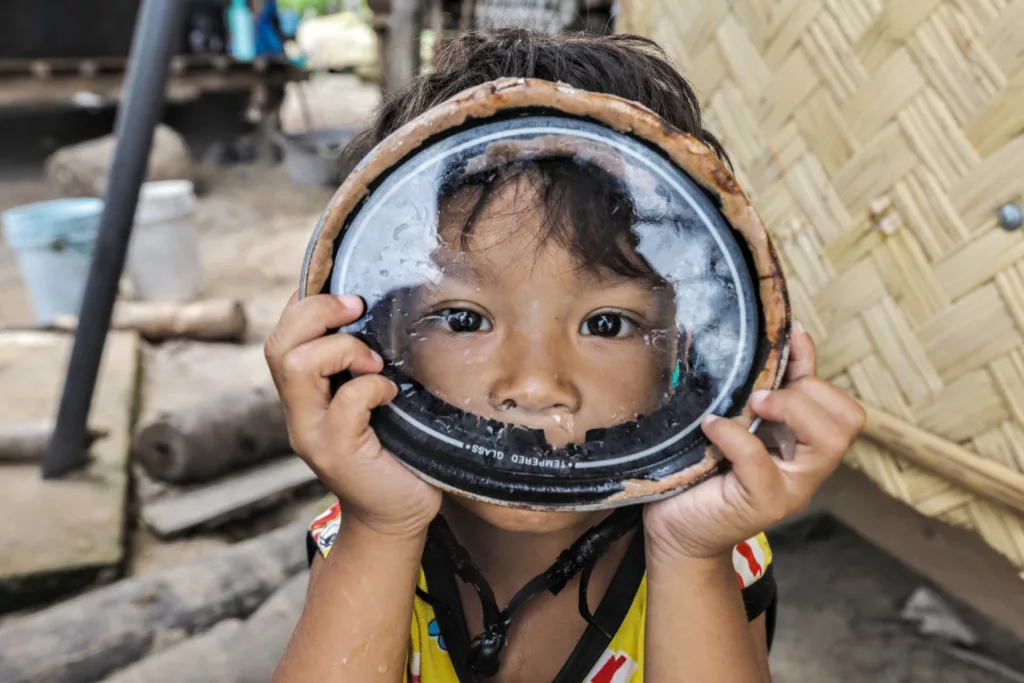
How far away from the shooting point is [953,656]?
1750 millimetres

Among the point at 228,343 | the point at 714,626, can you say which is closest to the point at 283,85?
the point at 228,343

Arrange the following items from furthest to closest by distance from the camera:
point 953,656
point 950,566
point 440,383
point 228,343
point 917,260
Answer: point 228,343, point 953,656, point 950,566, point 917,260, point 440,383

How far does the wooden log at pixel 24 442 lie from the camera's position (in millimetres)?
2551

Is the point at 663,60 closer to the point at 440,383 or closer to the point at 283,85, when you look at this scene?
the point at 440,383

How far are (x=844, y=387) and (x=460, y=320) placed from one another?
855 mm

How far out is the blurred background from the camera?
1124 mm

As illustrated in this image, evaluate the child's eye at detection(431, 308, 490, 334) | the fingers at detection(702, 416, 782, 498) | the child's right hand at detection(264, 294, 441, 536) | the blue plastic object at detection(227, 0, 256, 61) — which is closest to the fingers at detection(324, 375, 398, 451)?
the child's right hand at detection(264, 294, 441, 536)

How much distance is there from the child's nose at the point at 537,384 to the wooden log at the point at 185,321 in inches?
134

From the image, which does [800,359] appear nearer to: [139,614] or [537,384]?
[537,384]

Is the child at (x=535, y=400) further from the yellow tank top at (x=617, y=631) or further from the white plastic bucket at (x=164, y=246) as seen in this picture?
the white plastic bucket at (x=164, y=246)

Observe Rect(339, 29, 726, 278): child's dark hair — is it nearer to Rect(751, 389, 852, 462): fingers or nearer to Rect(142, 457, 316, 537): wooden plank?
Rect(751, 389, 852, 462): fingers

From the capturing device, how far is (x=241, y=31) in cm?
832

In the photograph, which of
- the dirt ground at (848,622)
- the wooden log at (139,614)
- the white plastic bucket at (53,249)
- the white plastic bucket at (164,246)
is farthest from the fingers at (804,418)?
the white plastic bucket at (164,246)

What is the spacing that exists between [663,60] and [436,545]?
2.52 ft
